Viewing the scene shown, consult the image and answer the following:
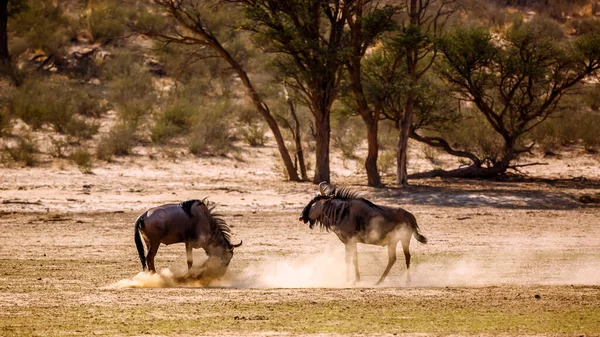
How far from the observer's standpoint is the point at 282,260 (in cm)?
1716

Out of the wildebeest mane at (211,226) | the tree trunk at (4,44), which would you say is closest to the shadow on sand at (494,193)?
the wildebeest mane at (211,226)

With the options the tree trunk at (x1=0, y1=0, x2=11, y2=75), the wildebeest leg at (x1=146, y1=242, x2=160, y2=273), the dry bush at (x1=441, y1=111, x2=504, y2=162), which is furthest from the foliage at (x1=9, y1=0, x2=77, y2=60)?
the wildebeest leg at (x1=146, y1=242, x2=160, y2=273)

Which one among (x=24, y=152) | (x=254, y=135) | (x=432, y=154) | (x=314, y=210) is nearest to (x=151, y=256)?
(x=314, y=210)

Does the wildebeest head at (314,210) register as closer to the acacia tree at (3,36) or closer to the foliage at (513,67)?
the foliage at (513,67)

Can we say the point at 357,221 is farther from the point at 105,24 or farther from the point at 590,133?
the point at 105,24

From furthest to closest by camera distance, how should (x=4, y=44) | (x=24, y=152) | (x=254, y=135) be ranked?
(x=4, y=44), (x=254, y=135), (x=24, y=152)

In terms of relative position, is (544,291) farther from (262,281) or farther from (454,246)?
(454,246)

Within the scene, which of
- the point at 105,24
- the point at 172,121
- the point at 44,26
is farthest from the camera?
the point at 105,24

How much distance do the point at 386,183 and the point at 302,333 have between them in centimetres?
1785

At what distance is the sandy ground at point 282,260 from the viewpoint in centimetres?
1152

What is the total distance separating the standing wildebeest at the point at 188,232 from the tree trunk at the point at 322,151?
43.2 feet

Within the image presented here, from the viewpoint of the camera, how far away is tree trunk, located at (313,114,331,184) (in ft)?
91.7

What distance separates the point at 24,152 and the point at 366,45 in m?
9.73

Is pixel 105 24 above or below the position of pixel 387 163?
above
